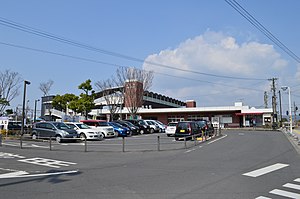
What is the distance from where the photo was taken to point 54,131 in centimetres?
2147

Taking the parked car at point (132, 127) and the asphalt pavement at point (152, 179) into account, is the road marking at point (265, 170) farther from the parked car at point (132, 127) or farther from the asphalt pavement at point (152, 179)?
the parked car at point (132, 127)

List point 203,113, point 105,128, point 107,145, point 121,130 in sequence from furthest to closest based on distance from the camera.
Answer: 1. point 203,113
2. point 121,130
3. point 105,128
4. point 107,145

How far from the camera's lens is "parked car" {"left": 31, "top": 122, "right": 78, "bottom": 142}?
68.4 feet

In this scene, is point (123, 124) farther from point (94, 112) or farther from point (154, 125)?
point (94, 112)

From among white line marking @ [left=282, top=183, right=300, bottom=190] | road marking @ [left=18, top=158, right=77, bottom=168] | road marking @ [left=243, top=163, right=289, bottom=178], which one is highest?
road marking @ [left=243, top=163, right=289, bottom=178]

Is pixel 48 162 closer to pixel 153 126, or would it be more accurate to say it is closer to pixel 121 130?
pixel 121 130

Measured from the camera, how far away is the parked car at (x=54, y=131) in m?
20.9

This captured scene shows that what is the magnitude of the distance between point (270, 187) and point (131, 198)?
3.67m

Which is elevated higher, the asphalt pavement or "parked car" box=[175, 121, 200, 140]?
"parked car" box=[175, 121, 200, 140]

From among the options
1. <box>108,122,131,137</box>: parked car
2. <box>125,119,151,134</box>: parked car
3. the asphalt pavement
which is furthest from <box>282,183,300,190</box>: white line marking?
<box>125,119,151,134</box>: parked car

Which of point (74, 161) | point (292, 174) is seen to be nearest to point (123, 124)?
point (74, 161)

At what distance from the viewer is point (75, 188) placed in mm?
7098

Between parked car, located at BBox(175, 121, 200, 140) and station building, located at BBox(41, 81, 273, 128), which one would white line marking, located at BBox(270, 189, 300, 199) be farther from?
station building, located at BBox(41, 81, 273, 128)

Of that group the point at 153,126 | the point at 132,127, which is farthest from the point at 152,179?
the point at 153,126
